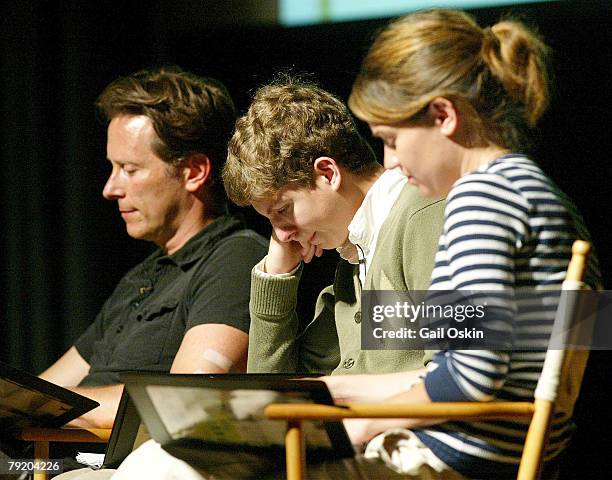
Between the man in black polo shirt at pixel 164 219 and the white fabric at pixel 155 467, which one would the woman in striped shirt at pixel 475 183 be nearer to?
the white fabric at pixel 155 467

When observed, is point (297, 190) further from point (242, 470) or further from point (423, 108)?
point (242, 470)

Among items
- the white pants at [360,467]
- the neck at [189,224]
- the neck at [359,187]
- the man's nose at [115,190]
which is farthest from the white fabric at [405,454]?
the man's nose at [115,190]

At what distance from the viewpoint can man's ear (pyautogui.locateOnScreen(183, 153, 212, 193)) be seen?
2.47 metres

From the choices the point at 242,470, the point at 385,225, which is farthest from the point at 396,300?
the point at 242,470

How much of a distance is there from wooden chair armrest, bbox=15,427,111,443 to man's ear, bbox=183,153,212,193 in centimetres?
74

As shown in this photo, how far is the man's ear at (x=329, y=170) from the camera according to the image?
188 cm

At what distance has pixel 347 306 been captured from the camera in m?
1.97

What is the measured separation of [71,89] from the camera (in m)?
3.07

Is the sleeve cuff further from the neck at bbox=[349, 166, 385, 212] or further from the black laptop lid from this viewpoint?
the black laptop lid

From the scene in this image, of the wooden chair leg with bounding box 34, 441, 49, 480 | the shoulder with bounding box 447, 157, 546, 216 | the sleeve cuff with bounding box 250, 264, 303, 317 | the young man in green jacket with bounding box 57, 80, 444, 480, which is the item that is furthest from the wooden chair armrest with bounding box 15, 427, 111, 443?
the shoulder with bounding box 447, 157, 546, 216

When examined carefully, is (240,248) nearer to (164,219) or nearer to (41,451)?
(164,219)

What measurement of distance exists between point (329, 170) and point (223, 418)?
2.06ft

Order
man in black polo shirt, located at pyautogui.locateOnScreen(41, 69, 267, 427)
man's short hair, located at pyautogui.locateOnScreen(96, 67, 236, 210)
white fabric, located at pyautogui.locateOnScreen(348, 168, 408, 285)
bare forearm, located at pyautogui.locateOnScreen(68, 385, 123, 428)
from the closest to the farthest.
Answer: white fabric, located at pyautogui.locateOnScreen(348, 168, 408, 285) < bare forearm, located at pyautogui.locateOnScreen(68, 385, 123, 428) < man in black polo shirt, located at pyautogui.locateOnScreen(41, 69, 267, 427) < man's short hair, located at pyautogui.locateOnScreen(96, 67, 236, 210)

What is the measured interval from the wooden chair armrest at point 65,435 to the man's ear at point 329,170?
0.64 metres
